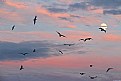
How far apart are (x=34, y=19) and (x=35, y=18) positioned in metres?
1.22

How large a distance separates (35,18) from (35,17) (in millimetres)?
549

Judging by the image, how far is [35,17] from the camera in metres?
70.8

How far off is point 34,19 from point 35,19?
64cm

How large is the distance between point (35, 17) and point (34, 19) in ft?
5.77

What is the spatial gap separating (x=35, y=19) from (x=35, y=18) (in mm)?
607

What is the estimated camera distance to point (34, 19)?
227 ft

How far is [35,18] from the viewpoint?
231ft

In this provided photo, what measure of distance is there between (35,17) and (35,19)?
1157 mm

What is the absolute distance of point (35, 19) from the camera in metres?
69.8
